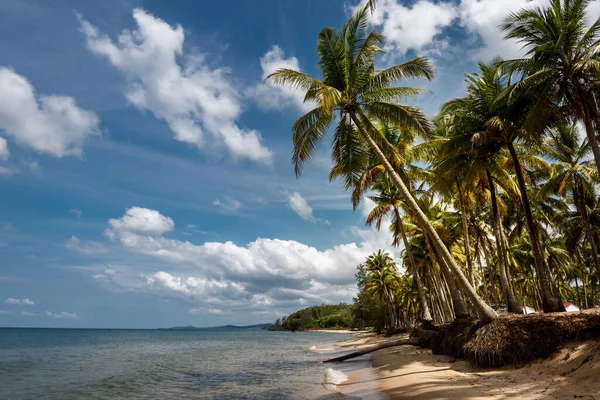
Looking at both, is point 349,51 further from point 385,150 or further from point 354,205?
point 354,205

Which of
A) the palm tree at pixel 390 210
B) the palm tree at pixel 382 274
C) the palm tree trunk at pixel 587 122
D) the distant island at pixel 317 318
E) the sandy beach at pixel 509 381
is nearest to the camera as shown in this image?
the sandy beach at pixel 509 381

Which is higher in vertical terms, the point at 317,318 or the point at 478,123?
the point at 478,123

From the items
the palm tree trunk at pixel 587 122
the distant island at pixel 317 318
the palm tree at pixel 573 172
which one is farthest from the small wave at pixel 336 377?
the distant island at pixel 317 318

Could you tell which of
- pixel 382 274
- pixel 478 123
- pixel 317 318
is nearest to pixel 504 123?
pixel 478 123

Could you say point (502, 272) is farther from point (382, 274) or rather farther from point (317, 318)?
point (317, 318)

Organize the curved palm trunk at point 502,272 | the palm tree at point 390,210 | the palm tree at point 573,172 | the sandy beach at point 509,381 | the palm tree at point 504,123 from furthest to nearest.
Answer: the palm tree at point 390,210
the palm tree at point 573,172
the curved palm trunk at point 502,272
the palm tree at point 504,123
the sandy beach at point 509,381

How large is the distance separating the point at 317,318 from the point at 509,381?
141415mm

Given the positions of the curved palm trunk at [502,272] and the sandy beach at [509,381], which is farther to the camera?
the curved palm trunk at [502,272]

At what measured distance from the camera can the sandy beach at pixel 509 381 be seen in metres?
7.99

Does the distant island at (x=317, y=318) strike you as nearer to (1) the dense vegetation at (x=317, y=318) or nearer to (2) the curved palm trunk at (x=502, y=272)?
(1) the dense vegetation at (x=317, y=318)

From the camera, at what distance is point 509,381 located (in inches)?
369

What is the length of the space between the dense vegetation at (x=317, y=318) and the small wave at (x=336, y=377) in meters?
112

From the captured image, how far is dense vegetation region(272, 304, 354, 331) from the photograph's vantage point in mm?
130375

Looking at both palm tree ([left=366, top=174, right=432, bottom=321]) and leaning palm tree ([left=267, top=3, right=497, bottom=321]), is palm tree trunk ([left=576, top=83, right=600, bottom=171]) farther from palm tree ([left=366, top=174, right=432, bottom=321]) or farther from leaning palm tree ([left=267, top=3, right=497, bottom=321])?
palm tree ([left=366, top=174, right=432, bottom=321])
